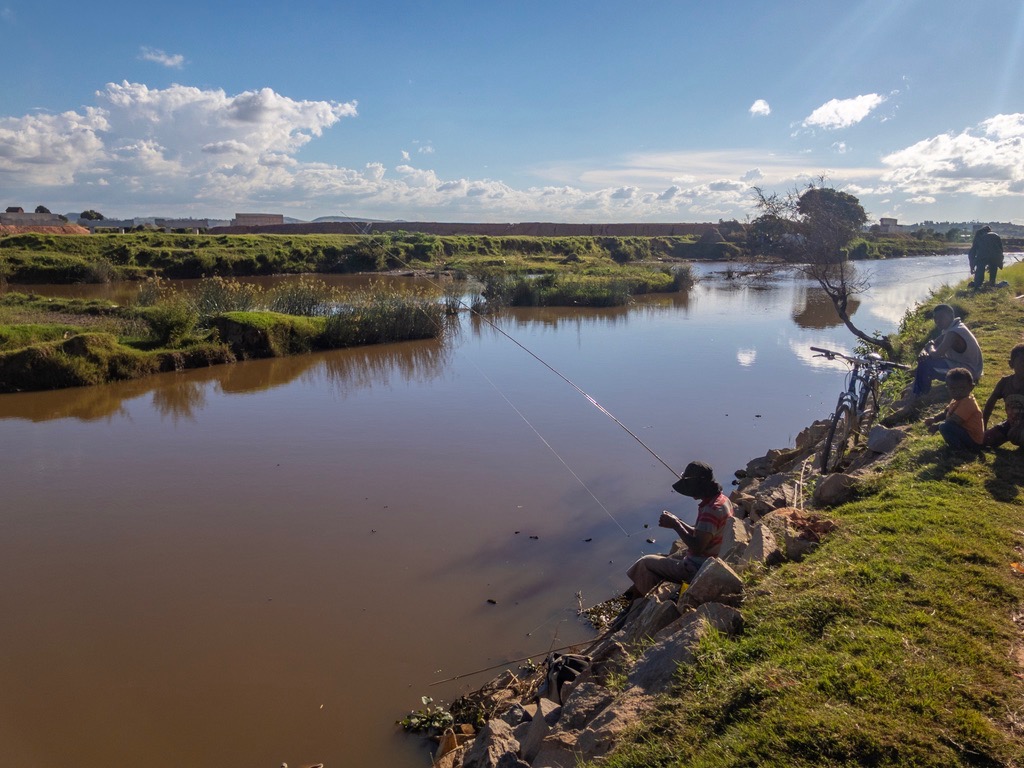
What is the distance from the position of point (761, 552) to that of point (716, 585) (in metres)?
0.58

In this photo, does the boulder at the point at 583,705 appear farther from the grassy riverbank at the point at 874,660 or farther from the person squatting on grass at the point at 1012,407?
the person squatting on grass at the point at 1012,407

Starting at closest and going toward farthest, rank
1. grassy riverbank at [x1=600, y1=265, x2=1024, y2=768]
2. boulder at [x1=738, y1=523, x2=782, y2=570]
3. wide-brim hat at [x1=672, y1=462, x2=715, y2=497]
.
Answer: grassy riverbank at [x1=600, y1=265, x2=1024, y2=768] < boulder at [x1=738, y1=523, x2=782, y2=570] < wide-brim hat at [x1=672, y1=462, x2=715, y2=497]

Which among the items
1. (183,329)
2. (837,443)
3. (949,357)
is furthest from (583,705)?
(183,329)

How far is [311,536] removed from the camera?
8008 millimetres

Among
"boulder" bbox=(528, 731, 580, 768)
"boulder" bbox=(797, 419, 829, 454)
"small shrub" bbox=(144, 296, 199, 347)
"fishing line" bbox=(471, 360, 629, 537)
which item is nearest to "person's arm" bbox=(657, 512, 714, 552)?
"boulder" bbox=(528, 731, 580, 768)

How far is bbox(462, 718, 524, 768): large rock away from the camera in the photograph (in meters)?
4.02

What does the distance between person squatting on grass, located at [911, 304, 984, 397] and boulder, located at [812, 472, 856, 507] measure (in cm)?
292

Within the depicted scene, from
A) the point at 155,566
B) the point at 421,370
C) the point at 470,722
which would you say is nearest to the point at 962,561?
the point at 470,722

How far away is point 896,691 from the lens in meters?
3.11

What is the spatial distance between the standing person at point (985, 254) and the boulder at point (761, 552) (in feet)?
54.1

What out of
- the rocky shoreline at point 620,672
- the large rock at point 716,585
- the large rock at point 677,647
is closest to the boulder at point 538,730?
the rocky shoreline at point 620,672

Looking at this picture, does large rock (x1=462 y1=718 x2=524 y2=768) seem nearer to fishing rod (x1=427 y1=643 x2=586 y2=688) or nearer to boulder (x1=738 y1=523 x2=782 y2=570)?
fishing rod (x1=427 y1=643 x2=586 y2=688)

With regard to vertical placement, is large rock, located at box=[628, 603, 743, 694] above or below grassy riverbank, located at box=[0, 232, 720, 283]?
below

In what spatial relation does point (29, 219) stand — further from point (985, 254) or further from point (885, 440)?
point (885, 440)
